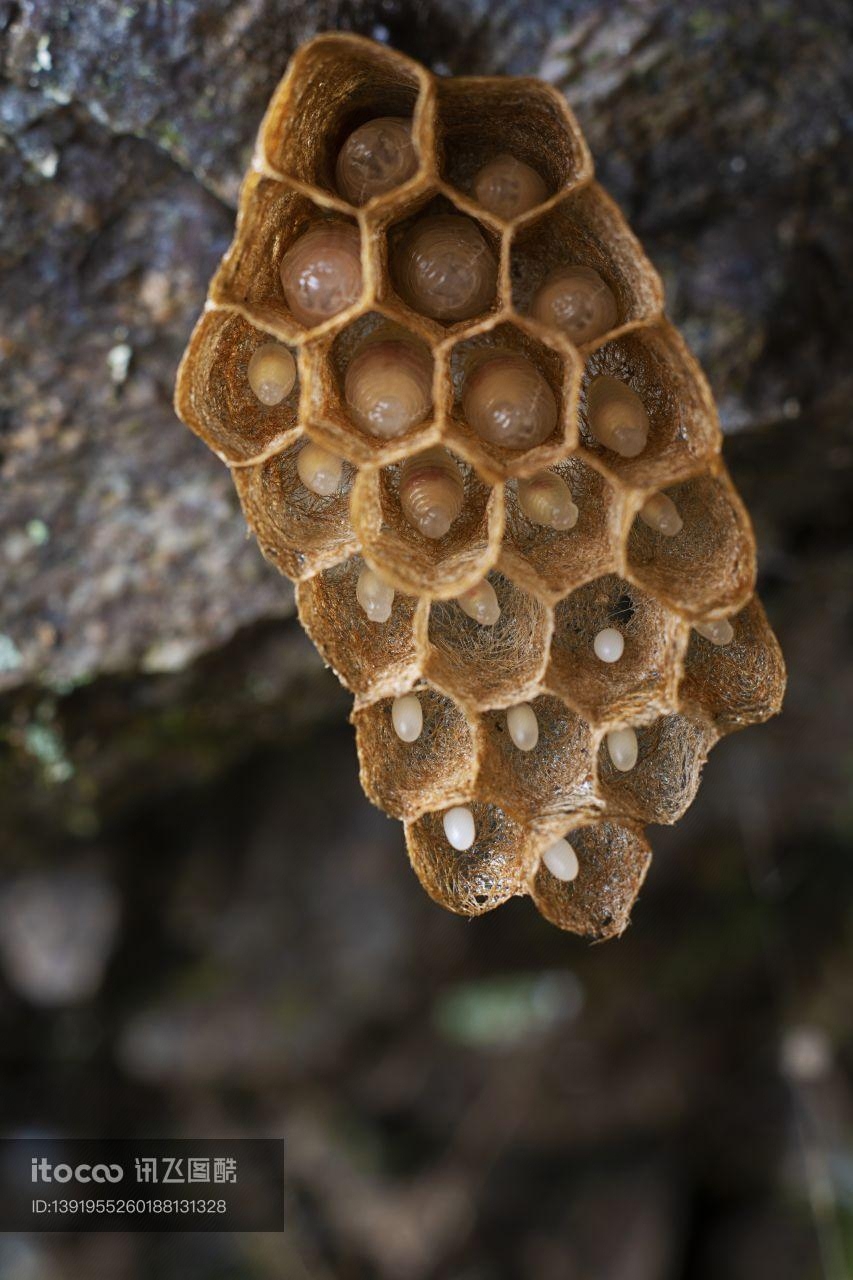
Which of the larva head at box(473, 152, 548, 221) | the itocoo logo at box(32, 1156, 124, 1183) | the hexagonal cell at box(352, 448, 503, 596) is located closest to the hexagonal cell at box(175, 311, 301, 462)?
the hexagonal cell at box(352, 448, 503, 596)

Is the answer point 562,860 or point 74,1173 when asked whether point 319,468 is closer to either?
point 562,860

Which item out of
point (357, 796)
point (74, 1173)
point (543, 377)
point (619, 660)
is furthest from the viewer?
point (357, 796)

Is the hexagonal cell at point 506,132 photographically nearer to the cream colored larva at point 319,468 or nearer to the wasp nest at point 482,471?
the wasp nest at point 482,471

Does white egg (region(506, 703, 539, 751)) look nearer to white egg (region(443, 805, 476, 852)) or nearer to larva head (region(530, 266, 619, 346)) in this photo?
white egg (region(443, 805, 476, 852))

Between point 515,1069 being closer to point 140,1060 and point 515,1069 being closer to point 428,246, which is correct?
point 140,1060

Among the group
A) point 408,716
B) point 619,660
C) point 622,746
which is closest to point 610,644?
point 619,660

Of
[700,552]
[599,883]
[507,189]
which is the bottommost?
[599,883]
